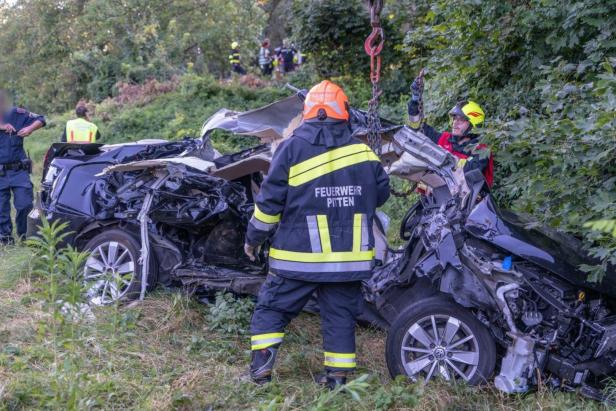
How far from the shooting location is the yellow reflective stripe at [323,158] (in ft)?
14.3

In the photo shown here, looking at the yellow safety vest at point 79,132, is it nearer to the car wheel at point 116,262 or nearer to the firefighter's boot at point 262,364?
the car wheel at point 116,262

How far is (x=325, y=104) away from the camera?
446 cm

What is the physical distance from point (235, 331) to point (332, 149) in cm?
173

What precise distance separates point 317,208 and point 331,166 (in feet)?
0.92

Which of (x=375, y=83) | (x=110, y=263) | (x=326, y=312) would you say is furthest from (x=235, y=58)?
(x=326, y=312)

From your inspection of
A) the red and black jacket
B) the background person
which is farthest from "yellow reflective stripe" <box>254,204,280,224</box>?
the background person

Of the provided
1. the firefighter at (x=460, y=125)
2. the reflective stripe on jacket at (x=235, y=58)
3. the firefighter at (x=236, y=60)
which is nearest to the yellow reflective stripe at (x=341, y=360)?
the firefighter at (x=460, y=125)

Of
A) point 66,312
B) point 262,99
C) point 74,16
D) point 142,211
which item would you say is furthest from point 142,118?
point 66,312

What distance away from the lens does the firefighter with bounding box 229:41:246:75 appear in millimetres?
23578

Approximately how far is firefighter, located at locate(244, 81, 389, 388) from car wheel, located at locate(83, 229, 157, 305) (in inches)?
64.4

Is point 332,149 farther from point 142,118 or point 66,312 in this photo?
point 142,118

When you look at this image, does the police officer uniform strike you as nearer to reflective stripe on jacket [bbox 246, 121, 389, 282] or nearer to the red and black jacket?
the red and black jacket

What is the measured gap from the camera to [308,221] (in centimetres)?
438

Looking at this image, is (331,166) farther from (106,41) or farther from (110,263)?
(106,41)
